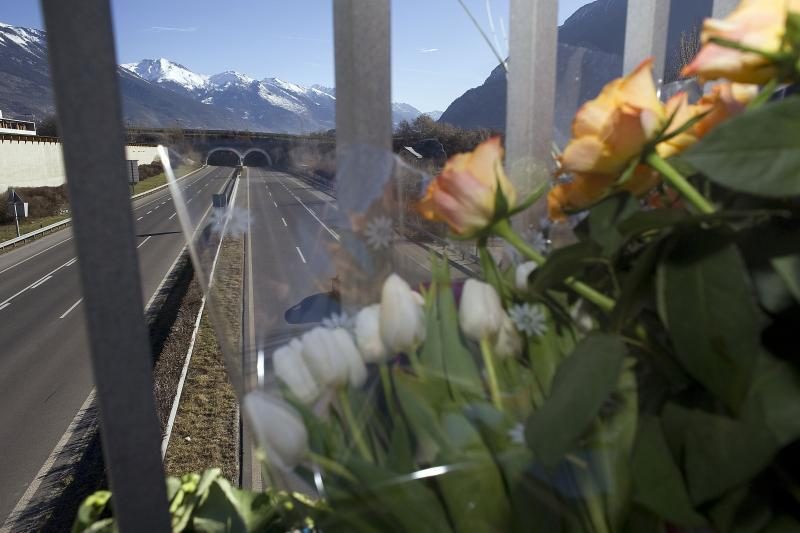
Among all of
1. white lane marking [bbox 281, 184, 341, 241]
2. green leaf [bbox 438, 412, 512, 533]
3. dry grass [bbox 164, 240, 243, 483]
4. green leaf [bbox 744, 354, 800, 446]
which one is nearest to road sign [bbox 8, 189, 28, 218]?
dry grass [bbox 164, 240, 243, 483]

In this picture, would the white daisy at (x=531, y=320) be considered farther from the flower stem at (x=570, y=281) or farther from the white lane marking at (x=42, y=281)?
the white lane marking at (x=42, y=281)

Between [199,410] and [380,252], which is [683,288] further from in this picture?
[199,410]

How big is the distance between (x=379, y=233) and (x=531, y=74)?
0.41 m

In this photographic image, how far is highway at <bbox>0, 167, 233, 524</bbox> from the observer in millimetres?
4660

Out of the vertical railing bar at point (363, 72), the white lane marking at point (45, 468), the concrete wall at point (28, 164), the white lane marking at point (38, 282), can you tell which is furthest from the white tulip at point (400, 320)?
the concrete wall at point (28, 164)

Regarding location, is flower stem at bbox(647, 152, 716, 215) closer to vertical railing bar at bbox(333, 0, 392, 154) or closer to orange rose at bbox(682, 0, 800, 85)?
orange rose at bbox(682, 0, 800, 85)

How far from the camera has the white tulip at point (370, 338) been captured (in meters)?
0.33

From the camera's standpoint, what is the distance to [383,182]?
1.38 feet

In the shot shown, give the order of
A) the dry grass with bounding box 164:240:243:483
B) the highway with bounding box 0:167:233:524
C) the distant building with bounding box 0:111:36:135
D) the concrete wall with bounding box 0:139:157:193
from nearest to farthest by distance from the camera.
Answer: the dry grass with bounding box 164:240:243:483 < the highway with bounding box 0:167:233:524 < the concrete wall with bounding box 0:139:157:193 < the distant building with bounding box 0:111:36:135

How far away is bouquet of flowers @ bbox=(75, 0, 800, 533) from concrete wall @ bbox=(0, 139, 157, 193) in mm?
19522

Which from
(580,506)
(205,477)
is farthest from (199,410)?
(580,506)

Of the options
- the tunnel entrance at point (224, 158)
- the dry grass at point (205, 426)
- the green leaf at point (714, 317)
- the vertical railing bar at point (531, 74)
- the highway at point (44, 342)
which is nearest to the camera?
the green leaf at point (714, 317)

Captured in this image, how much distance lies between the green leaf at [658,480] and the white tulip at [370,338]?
0.14 meters

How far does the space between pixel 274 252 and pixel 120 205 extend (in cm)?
11
